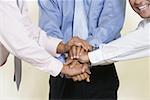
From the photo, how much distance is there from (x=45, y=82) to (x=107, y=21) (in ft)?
3.42

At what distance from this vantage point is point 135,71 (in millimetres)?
2266

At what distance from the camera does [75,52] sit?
1416 mm

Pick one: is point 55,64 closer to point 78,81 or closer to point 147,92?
point 78,81

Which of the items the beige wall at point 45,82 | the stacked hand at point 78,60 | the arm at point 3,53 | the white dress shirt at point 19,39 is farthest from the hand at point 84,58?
the beige wall at point 45,82

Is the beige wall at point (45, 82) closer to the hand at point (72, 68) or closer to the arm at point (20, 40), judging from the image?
the hand at point (72, 68)

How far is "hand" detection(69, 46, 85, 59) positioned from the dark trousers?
12cm

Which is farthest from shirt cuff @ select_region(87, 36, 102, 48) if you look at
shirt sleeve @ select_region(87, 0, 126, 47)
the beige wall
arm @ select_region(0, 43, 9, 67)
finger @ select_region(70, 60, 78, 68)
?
the beige wall

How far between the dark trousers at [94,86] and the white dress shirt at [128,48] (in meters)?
0.17

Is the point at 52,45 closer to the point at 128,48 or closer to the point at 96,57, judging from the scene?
the point at 96,57

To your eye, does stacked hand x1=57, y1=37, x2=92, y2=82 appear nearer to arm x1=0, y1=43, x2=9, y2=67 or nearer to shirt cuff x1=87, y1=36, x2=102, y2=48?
shirt cuff x1=87, y1=36, x2=102, y2=48

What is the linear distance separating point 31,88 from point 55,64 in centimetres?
108

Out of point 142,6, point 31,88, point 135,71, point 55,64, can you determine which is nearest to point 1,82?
point 31,88

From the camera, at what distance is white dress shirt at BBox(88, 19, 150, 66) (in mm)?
1268

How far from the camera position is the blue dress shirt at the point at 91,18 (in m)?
1.40
